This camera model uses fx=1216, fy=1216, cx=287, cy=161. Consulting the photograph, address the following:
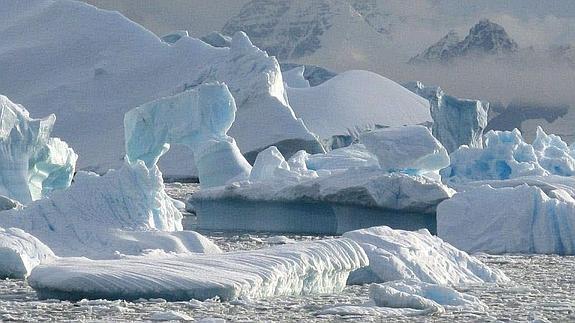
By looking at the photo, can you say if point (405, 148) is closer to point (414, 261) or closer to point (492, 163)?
point (492, 163)

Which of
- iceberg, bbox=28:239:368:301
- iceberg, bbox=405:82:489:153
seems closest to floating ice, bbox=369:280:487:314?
iceberg, bbox=28:239:368:301

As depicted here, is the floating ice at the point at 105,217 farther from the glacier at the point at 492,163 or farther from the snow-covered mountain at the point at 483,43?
the snow-covered mountain at the point at 483,43

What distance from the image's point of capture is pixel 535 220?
1466cm

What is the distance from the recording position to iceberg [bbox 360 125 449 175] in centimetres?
1716

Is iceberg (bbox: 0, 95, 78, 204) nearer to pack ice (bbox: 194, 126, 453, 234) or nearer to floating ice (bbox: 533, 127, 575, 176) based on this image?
pack ice (bbox: 194, 126, 453, 234)

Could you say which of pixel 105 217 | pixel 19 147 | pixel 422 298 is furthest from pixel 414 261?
pixel 19 147

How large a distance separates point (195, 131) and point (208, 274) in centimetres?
1501

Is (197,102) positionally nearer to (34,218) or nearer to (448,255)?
(34,218)

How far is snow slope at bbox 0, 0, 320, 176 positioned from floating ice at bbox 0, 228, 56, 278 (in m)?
25.6

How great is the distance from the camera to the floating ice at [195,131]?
75.5ft

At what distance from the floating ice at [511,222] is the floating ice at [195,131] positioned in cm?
844

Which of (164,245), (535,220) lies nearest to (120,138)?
(535,220)

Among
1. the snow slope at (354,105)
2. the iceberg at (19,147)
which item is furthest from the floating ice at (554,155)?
the snow slope at (354,105)

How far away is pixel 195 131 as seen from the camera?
23.7m
